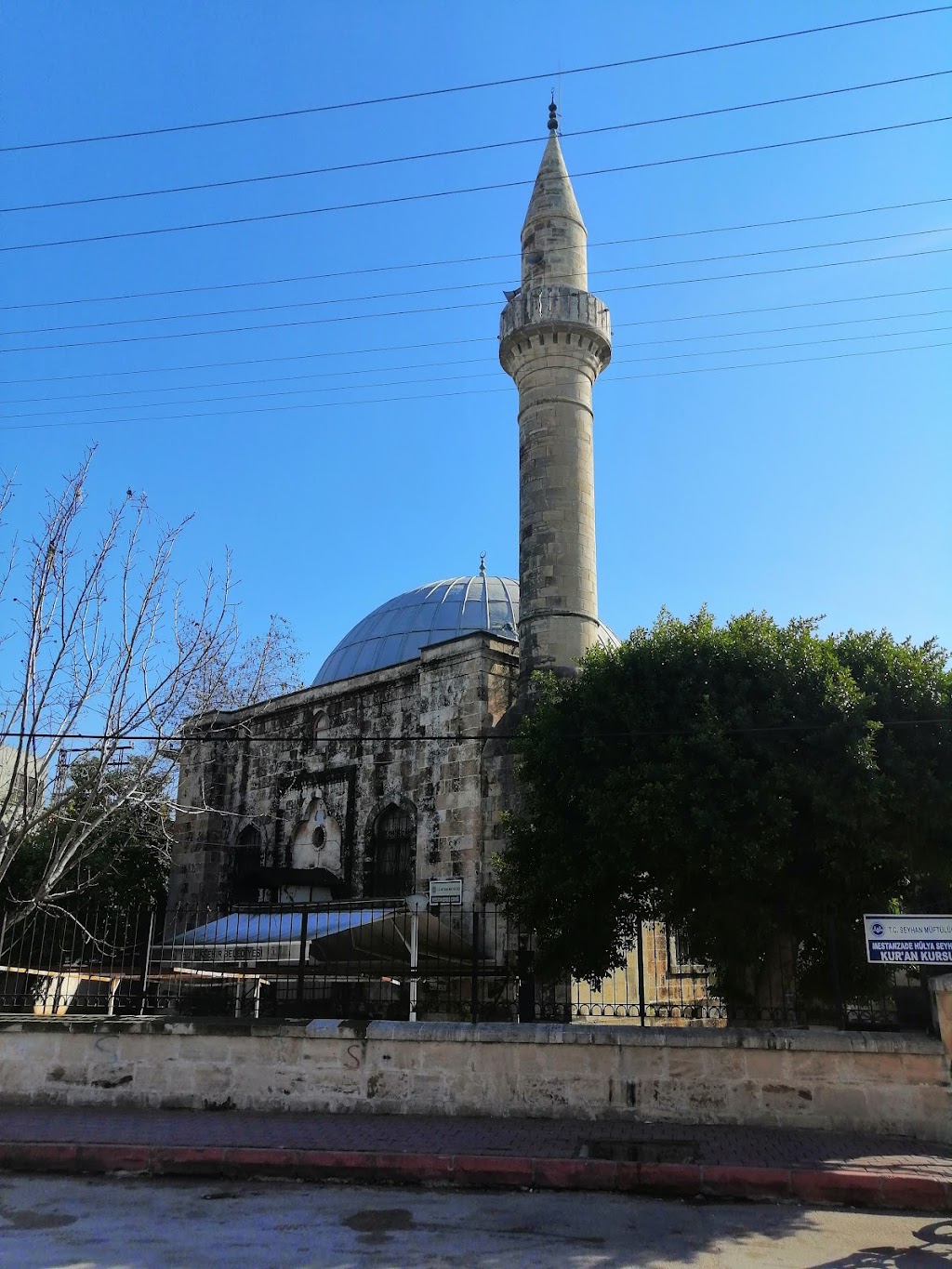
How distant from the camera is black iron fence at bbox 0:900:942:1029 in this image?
10.3m

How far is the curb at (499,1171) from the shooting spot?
654cm

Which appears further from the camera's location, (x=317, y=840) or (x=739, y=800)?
(x=317, y=840)

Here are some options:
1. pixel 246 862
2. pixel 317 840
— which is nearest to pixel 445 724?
pixel 317 840

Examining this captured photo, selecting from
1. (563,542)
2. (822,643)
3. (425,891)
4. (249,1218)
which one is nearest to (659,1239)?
(249,1218)

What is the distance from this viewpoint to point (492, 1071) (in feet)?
28.6

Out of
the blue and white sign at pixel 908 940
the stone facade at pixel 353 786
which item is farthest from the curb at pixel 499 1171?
the stone facade at pixel 353 786

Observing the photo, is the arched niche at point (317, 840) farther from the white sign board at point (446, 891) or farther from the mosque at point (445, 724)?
the white sign board at point (446, 891)

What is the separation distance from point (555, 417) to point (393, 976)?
1054 centimetres

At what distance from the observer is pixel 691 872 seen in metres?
10.9

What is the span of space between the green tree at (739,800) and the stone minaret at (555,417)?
454 cm

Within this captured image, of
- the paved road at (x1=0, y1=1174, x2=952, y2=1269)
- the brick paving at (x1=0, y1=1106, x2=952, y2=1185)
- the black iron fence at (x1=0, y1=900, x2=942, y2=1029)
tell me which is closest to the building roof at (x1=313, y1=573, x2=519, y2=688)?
the black iron fence at (x1=0, y1=900, x2=942, y2=1029)

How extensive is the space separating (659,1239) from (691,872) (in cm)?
550

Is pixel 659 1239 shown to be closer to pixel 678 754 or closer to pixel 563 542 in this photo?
pixel 678 754

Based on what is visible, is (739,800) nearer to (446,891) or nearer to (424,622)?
(446,891)
